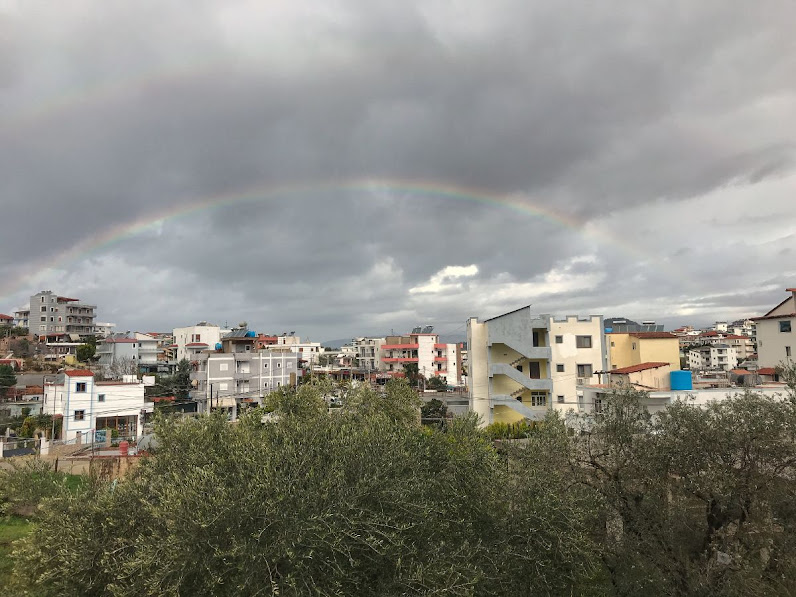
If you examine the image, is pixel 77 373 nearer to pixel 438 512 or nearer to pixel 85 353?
pixel 85 353

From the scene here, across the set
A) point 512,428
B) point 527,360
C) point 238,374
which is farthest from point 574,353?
point 238,374

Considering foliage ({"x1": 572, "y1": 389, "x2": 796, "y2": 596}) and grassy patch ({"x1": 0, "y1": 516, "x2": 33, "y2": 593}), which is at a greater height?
foliage ({"x1": 572, "y1": 389, "x2": 796, "y2": 596})

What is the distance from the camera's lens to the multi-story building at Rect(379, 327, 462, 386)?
404ft

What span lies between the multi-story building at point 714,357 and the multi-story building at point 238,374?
12140 centimetres

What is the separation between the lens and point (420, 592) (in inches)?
450

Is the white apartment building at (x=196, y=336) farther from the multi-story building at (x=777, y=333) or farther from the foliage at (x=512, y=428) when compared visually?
the multi-story building at (x=777, y=333)

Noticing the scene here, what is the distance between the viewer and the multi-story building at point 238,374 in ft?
256

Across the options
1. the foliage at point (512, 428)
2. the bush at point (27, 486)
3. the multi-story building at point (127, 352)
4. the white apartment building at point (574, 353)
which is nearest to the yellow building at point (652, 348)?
the white apartment building at point (574, 353)

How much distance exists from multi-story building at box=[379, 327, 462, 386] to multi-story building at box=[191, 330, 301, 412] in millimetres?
43491

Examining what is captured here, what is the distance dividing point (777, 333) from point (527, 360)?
84.8 ft

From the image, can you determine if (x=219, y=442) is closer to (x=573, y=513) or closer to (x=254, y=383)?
(x=573, y=513)

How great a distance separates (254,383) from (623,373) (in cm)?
5883

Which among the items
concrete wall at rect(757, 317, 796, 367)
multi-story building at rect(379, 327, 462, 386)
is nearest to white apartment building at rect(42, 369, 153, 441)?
concrete wall at rect(757, 317, 796, 367)

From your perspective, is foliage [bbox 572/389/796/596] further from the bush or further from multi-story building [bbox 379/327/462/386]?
multi-story building [bbox 379/327/462/386]
